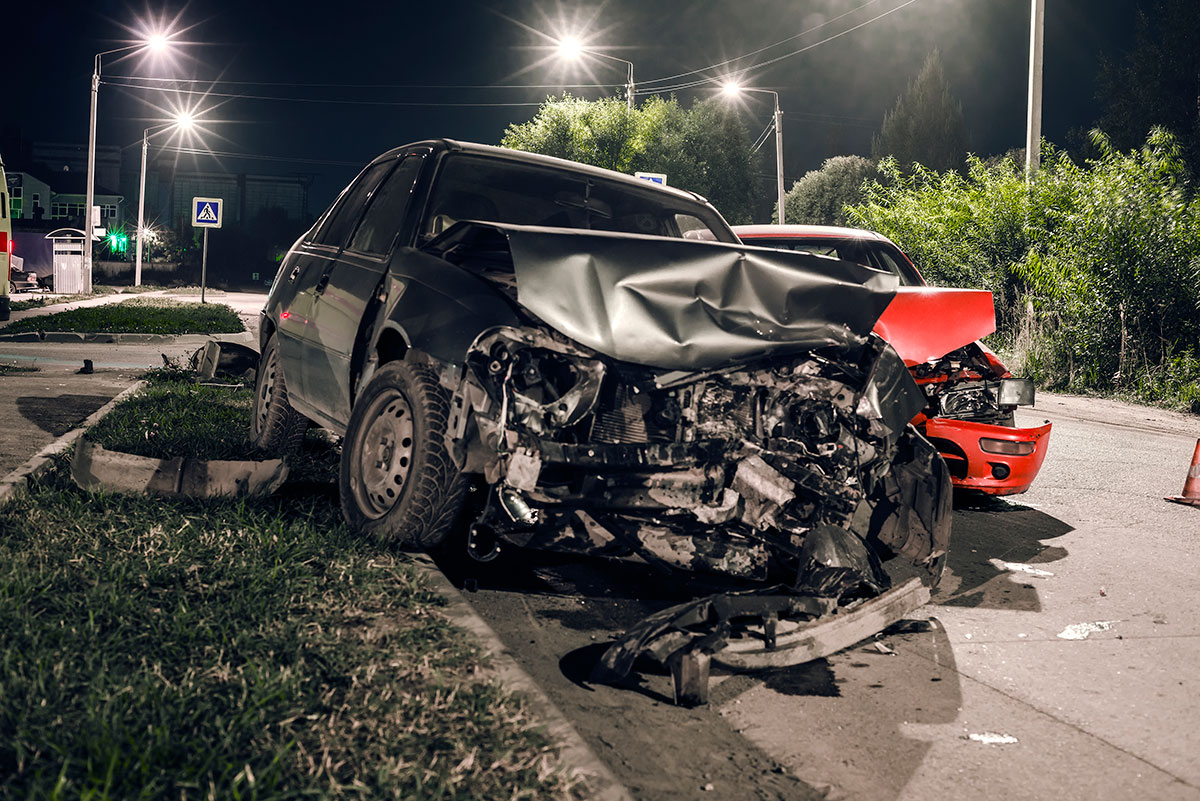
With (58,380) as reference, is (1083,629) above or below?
below

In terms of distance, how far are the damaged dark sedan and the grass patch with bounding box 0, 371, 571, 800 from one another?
0.52 meters

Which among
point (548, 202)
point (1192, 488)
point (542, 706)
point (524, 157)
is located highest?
point (524, 157)

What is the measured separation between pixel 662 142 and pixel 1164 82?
22.5 m

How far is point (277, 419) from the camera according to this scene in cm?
605

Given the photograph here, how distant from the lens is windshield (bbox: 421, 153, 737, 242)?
4996 mm

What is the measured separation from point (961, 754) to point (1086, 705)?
0.71 m

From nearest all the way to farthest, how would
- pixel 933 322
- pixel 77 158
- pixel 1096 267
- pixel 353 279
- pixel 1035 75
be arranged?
A: 1. pixel 353 279
2. pixel 933 322
3. pixel 1096 267
4. pixel 1035 75
5. pixel 77 158

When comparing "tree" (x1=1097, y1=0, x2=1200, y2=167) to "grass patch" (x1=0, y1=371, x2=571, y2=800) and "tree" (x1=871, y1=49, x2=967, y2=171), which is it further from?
"grass patch" (x1=0, y1=371, x2=571, y2=800)

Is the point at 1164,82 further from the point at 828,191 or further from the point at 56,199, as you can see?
the point at 56,199

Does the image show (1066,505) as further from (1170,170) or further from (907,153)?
(907,153)

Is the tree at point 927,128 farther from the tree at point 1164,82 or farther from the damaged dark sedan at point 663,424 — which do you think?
the damaged dark sedan at point 663,424

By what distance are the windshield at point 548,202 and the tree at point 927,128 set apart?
71.1m

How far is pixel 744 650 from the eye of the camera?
3.24 metres

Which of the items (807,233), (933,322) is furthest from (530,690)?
(807,233)
